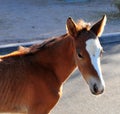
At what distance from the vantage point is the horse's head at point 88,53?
13.1 ft

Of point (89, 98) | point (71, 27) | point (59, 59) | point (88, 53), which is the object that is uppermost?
point (71, 27)

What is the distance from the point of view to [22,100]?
4285 millimetres

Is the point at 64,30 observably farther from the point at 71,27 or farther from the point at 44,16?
the point at 71,27

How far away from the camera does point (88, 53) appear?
13.2 ft

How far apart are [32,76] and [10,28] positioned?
7.23 m

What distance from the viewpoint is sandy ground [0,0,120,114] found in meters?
6.28

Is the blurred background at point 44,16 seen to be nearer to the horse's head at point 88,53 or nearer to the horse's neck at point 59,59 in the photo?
the horse's neck at point 59,59

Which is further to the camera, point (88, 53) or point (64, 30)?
point (64, 30)

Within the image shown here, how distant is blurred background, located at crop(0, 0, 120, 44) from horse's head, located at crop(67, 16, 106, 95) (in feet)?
19.1

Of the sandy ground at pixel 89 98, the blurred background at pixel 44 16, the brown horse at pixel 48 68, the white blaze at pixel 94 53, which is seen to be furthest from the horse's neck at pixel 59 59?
the blurred background at pixel 44 16

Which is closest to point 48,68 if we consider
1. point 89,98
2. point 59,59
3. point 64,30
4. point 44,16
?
point 59,59

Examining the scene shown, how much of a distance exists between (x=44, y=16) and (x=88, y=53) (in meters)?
9.48

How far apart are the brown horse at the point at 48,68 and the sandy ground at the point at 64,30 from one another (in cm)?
163

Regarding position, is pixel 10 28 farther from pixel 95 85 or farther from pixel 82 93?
pixel 95 85
